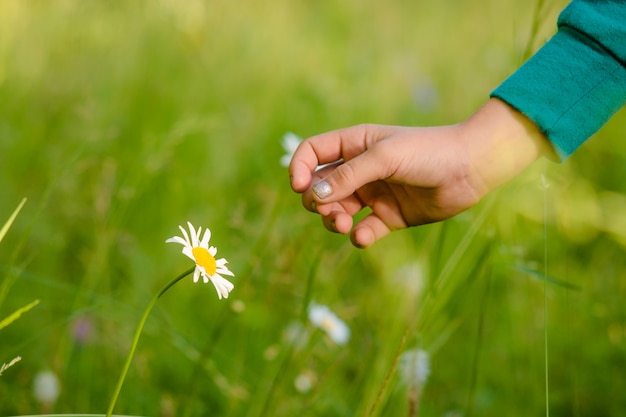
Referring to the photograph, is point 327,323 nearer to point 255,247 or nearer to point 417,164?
point 255,247

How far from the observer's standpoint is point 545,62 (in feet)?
3.30

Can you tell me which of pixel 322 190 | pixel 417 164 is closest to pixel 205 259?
pixel 322 190

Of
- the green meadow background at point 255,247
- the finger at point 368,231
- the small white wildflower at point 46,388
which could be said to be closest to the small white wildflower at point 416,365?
the green meadow background at point 255,247

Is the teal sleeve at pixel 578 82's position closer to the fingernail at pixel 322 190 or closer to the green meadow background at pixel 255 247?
the green meadow background at pixel 255 247

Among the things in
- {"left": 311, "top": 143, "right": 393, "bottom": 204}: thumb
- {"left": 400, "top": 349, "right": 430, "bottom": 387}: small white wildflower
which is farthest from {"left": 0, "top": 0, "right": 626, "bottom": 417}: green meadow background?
{"left": 311, "top": 143, "right": 393, "bottom": 204}: thumb

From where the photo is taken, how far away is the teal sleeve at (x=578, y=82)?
0.98 meters

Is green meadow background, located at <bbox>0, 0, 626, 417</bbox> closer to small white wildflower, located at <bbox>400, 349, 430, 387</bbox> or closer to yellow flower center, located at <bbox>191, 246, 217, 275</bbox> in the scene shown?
small white wildflower, located at <bbox>400, 349, 430, 387</bbox>

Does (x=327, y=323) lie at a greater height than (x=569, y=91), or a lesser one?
lesser

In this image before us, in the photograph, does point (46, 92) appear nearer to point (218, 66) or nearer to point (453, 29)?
point (218, 66)

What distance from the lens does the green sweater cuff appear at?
3.24 feet

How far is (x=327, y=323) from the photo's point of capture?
1293 mm

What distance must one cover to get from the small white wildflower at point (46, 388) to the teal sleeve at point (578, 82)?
2.60ft

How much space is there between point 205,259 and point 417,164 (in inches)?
14.5

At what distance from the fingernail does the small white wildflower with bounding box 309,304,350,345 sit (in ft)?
1.30
